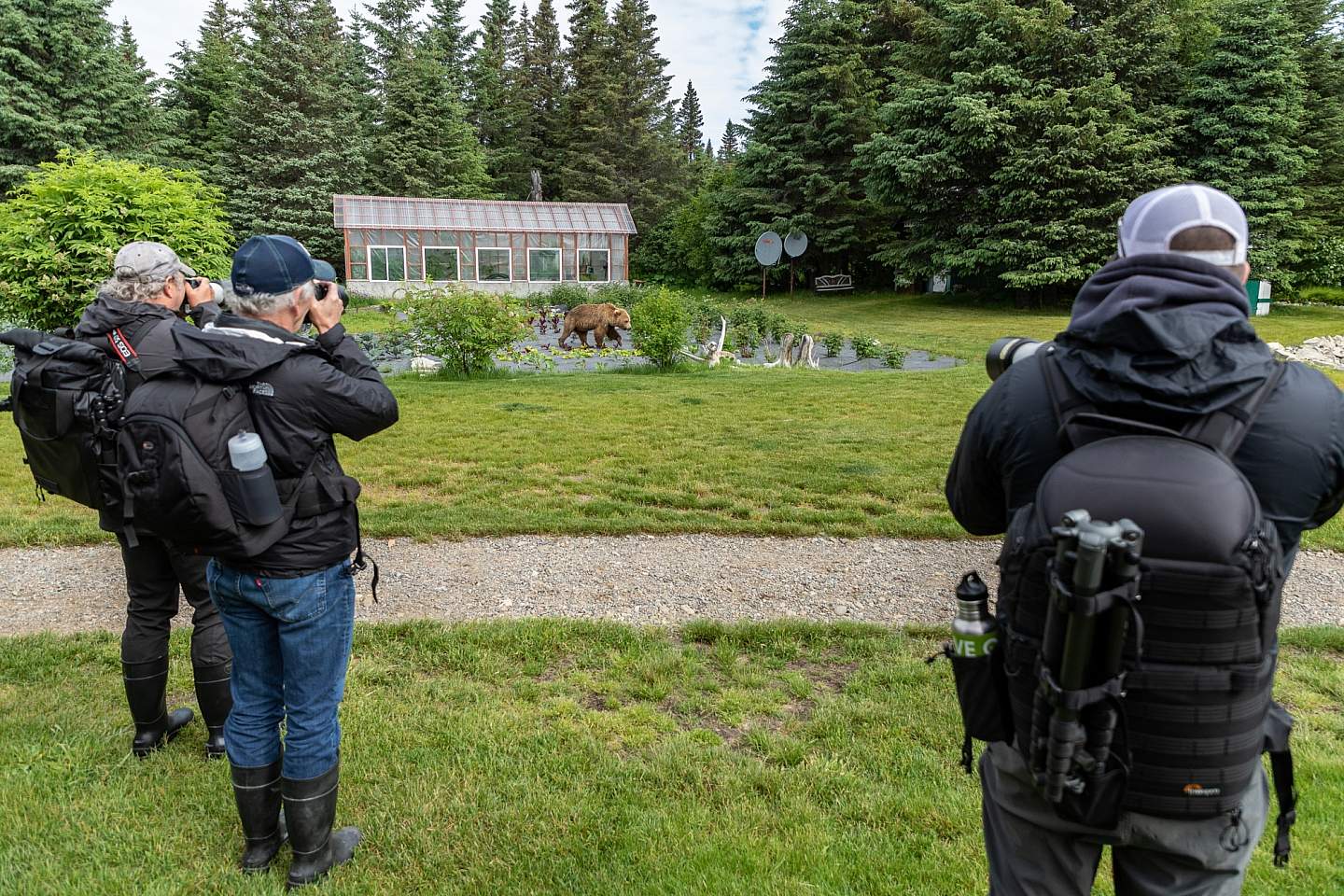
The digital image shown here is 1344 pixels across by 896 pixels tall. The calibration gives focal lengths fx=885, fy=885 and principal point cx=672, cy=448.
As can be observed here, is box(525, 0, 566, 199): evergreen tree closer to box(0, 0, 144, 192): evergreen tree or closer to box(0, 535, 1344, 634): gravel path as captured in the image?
box(0, 0, 144, 192): evergreen tree

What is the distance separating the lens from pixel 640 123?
45.7m

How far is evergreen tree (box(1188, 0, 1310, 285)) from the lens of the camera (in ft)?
81.1

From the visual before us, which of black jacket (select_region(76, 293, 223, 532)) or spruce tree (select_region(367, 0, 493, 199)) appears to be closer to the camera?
black jacket (select_region(76, 293, 223, 532))

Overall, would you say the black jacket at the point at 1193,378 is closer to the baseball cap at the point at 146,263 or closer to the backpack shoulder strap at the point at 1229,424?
the backpack shoulder strap at the point at 1229,424

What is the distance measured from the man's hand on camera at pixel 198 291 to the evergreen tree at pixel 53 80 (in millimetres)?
32875

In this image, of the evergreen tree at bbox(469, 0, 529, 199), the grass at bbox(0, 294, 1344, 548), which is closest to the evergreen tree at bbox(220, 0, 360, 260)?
the evergreen tree at bbox(469, 0, 529, 199)

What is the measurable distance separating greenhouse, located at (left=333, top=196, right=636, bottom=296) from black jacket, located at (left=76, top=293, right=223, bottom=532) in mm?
28812

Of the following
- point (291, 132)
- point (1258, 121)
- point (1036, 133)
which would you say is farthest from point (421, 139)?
point (1258, 121)

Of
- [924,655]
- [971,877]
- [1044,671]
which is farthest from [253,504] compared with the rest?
[924,655]

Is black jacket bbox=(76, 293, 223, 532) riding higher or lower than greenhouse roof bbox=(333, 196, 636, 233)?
lower

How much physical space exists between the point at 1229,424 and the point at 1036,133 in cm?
2794

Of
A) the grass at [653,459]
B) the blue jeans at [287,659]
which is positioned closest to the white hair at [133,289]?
the blue jeans at [287,659]

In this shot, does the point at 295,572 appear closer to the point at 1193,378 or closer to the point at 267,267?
the point at 267,267

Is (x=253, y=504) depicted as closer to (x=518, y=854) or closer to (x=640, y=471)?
(x=518, y=854)
